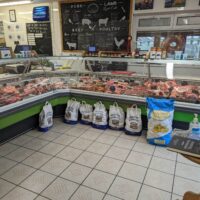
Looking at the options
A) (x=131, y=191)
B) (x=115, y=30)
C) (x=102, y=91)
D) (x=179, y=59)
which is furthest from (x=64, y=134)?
(x=115, y=30)

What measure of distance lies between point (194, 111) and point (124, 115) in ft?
3.64

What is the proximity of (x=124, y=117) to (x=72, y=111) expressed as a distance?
95cm

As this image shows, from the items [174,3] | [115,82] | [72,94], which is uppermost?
[174,3]

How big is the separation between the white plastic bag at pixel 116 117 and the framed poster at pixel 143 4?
110 inches

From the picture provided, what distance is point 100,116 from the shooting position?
11.2ft

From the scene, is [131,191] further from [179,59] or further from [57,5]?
[57,5]

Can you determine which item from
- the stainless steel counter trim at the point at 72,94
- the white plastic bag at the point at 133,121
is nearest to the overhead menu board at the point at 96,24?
the stainless steel counter trim at the point at 72,94

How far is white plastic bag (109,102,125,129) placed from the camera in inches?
130

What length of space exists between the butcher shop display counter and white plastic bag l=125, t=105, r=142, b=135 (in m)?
0.14

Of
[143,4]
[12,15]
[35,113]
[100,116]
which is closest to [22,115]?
[35,113]

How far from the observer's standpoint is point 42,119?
10.8ft

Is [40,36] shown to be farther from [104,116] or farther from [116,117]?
[116,117]

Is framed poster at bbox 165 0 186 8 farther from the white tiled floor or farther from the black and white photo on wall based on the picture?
the black and white photo on wall

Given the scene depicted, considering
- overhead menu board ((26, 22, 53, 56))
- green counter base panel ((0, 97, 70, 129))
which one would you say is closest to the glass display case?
green counter base panel ((0, 97, 70, 129))
